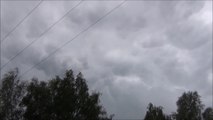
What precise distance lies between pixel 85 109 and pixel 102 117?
748 centimetres

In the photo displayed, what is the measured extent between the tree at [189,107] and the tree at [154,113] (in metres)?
4.75

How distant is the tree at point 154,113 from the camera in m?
99.9

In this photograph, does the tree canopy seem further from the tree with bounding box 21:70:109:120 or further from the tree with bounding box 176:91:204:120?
the tree with bounding box 176:91:204:120

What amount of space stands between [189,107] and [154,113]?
10464 millimetres

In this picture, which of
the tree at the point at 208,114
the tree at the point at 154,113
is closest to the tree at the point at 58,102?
the tree at the point at 154,113

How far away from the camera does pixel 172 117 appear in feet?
336

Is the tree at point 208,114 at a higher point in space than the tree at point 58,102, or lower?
higher

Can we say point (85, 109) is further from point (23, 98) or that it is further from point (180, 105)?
point (180, 105)

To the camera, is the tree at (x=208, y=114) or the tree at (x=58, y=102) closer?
the tree at (x=58, y=102)

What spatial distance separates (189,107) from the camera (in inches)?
3971

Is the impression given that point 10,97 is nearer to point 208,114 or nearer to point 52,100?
point 52,100

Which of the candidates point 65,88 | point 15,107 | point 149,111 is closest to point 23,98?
point 15,107

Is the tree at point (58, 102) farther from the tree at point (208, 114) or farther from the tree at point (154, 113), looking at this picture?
the tree at point (208, 114)

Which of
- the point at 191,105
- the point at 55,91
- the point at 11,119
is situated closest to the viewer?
the point at 11,119
